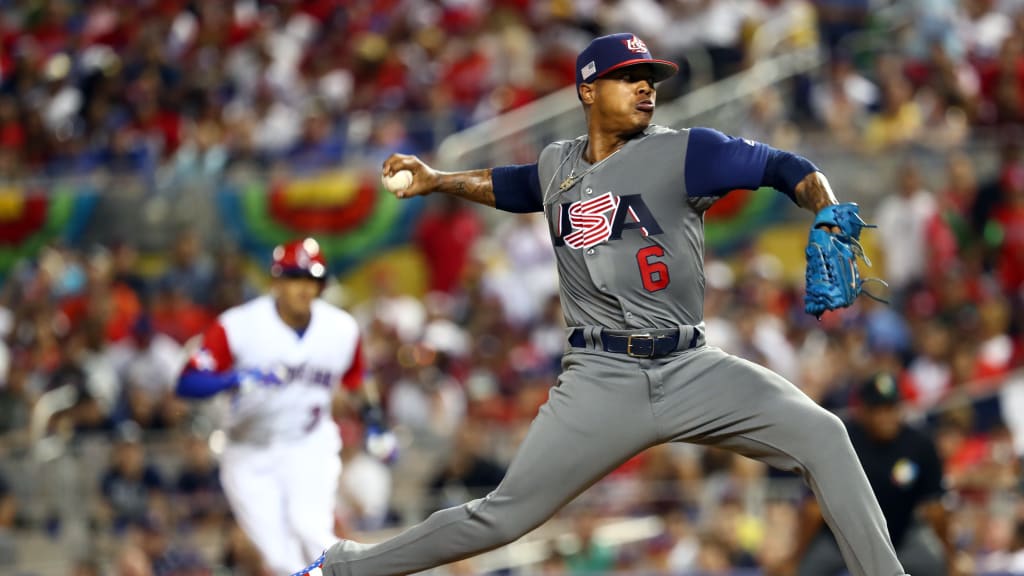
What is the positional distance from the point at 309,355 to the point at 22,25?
1161cm

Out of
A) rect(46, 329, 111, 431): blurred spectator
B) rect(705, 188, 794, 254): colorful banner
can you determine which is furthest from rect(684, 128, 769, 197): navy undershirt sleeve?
rect(705, 188, 794, 254): colorful banner

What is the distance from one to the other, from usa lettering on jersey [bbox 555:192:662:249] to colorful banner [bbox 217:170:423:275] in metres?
9.09

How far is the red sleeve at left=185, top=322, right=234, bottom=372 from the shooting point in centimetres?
858

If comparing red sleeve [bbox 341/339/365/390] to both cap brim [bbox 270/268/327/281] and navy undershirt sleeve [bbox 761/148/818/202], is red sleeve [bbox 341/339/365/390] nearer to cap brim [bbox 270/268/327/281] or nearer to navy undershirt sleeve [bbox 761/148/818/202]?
cap brim [bbox 270/268/327/281]

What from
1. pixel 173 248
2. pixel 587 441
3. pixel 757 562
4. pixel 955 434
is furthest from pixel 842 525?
pixel 173 248

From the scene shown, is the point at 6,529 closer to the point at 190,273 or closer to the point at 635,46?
the point at 190,273

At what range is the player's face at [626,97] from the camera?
6.09 metres

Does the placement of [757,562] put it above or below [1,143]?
below

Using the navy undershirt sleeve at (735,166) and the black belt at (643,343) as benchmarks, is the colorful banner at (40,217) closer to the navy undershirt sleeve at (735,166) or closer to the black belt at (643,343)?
the black belt at (643,343)

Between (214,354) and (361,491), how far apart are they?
3.67m

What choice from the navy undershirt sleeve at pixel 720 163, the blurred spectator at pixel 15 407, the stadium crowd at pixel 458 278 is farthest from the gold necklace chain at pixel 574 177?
the blurred spectator at pixel 15 407

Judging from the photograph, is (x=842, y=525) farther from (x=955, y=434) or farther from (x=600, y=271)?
(x=955, y=434)

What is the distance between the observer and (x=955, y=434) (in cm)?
1167

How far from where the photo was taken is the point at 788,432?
19.5 feet
